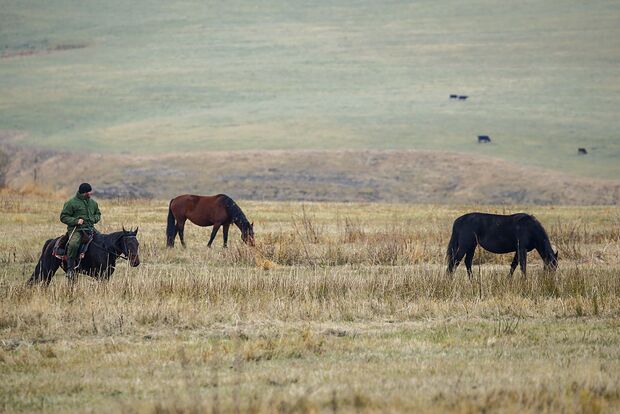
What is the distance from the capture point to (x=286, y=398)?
865 cm

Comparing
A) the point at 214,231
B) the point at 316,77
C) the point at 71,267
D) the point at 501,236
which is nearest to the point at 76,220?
the point at 71,267

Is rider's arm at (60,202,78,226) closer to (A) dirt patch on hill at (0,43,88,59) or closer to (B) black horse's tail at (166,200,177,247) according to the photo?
(B) black horse's tail at (166,200,177,247)

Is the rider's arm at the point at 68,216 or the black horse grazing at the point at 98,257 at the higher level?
the rider's arm at the point at 68,216

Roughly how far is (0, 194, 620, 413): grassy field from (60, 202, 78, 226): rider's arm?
45.9 inches

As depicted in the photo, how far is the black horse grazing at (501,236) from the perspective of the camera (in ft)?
56.4

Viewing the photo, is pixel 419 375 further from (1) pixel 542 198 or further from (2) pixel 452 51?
(2) pixel 452 51

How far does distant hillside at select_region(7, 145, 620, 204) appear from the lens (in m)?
49.8

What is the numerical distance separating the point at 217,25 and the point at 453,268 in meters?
88.3

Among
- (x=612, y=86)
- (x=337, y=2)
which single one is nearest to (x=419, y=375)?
(x=612, y=86)

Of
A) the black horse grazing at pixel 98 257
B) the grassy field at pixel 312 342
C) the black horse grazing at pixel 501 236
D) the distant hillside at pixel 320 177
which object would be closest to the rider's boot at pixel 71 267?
the black horse grazing at pixel 98 257

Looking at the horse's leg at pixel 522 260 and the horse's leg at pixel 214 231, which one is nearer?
the horse's leg at pixel 522 260

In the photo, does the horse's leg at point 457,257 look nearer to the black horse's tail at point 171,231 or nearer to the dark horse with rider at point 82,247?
the dark horse with rider at point 82,247

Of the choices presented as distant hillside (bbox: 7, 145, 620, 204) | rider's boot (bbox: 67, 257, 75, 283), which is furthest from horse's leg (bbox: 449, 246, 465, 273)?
distant hillside (bbox: 7, 145, 620, 204)

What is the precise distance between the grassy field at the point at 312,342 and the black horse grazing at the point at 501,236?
86cm
